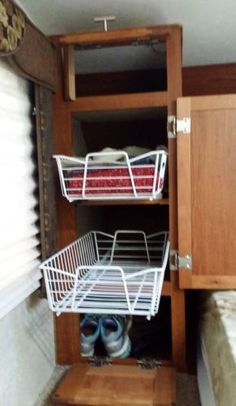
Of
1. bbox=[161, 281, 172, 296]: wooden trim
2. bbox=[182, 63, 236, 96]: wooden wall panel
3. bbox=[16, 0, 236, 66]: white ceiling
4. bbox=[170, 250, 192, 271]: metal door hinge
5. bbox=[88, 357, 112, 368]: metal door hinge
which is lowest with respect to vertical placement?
bbox=[88, 357, 112, 368]: metal door hinge

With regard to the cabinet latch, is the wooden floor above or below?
below

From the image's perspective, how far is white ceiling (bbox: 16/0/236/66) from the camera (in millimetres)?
1110

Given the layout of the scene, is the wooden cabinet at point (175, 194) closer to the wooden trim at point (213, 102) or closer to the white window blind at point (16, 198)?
the wooden trim at point (213, 102)

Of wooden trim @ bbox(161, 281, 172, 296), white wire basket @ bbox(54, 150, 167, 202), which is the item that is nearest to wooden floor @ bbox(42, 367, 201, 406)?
wooden trim @ bbox(161, 281, 172, 296)

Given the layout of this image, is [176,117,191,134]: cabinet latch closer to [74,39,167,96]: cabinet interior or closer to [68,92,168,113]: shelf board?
[68,92,168,113]: shelf board

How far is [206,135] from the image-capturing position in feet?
3.74

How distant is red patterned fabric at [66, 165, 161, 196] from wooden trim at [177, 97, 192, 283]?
0.47ft

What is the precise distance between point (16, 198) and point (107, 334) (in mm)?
672

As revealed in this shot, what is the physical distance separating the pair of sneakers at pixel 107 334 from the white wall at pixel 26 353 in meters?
0.14

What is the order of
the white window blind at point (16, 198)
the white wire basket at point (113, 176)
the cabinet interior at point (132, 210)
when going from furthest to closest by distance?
the cabinet interior at point (132, 210)
the white wire basket at point (113, 176)
the white window blind at point (16, 198)

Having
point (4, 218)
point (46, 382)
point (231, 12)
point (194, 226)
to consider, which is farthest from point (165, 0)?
point (46, 382)

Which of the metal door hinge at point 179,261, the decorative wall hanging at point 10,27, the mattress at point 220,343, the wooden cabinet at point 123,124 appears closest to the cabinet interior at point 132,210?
the wooden cabinet at point 123,124

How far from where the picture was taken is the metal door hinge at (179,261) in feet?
3.88

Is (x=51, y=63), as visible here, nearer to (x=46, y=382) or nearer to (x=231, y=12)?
(x=231, y=12)
